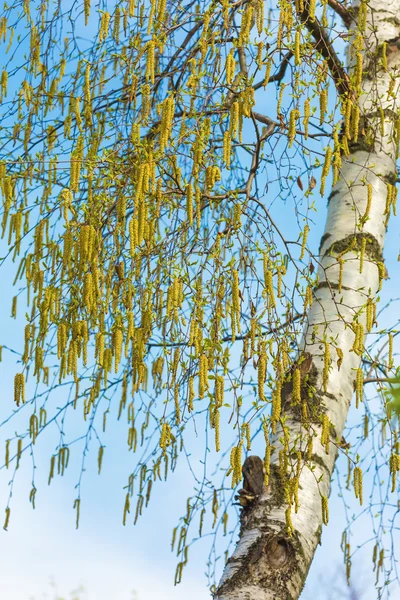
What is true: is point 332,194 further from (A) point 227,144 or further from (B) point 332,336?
(A) point 227,144

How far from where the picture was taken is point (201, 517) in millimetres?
3955

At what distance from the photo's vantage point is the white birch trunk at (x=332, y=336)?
10.2ft

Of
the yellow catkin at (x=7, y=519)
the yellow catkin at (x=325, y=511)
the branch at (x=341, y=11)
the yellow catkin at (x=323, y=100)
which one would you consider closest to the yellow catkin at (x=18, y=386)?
the yellow catkin at (x=7, y=519)

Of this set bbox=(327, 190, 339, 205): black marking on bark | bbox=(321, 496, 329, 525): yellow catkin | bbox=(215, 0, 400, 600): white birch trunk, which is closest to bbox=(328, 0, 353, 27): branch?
bbox=(215, 0, 400, 600): white birch trunk

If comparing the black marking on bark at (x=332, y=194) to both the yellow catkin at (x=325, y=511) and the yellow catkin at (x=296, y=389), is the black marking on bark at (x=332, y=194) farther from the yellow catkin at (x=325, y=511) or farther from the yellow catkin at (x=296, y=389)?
the yellow catkin at (x=325, y=511)

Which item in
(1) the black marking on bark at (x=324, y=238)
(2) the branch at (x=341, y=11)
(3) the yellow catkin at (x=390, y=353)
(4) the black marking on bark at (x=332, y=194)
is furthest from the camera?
(2) the branch at (x=341, y=11)

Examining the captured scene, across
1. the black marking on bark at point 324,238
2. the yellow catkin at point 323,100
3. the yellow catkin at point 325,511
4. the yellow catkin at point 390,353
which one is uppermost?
the yellow catkin at point 323,100

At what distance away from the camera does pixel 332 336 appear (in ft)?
11.6

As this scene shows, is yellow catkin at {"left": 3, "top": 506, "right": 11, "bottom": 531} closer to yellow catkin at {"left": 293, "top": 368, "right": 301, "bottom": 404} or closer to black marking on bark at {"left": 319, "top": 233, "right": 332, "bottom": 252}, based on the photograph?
yellow catkin at {"left": 293, "top": 368, "right": 301, "bottom": 404}

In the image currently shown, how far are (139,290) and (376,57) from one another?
2134 mm

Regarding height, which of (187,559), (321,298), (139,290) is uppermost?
(321,298)

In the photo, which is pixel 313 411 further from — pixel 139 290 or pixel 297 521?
pixel 139 290

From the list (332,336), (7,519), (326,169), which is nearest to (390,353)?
(332,336)

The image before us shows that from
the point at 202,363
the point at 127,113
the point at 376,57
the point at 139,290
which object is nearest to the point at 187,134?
the point at 139,290
